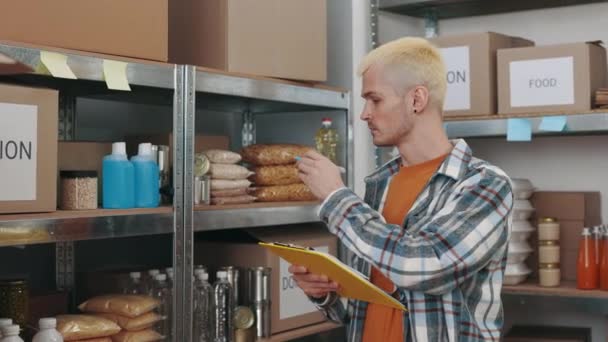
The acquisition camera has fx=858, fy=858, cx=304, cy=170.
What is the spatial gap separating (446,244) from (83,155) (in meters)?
1.15

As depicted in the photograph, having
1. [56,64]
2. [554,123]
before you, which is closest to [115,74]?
[56,64]

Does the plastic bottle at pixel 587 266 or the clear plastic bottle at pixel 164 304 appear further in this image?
the plastic bottle at pixel 587 266

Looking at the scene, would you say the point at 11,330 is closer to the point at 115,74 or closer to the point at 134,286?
the point at 134,286

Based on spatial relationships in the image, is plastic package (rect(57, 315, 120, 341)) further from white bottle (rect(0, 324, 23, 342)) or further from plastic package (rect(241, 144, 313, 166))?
plastic package (rect(241, 144, 313, 166))

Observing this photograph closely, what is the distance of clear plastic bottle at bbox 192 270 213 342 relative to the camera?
108 inches

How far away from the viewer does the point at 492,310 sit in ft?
6.69

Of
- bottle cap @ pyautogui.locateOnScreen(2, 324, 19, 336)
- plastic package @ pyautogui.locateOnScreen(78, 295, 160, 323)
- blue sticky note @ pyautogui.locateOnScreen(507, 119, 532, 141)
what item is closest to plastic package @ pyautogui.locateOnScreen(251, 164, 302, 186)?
plastic package @ pyautogui.locateOnScreen(78, 295, 160, 323)

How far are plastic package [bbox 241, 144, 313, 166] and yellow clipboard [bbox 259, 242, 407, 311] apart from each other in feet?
3.54

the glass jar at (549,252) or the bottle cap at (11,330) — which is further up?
the glass jar at (549,252)

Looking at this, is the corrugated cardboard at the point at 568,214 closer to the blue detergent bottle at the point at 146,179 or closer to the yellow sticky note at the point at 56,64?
the blue detergent bottle at the point at 146,179

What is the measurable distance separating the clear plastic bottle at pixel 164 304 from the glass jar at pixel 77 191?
404 millimetres

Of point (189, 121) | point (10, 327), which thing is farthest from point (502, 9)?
point (10, 327)

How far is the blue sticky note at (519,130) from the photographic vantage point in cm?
302

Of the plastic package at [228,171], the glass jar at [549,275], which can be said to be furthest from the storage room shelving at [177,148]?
the glass jar at [549,275]
